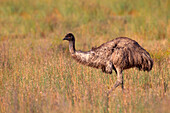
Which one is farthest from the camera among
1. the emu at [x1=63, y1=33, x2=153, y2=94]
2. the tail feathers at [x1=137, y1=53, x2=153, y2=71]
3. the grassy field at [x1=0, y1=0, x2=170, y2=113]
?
the tail feathers at [x1=137, y1=53, x2=153, y2=71]

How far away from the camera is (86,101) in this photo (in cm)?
564

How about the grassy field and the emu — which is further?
the emu

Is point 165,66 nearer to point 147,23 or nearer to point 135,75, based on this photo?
point 135,75

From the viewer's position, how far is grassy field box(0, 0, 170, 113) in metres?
5.52

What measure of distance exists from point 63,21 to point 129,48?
27.8 ft

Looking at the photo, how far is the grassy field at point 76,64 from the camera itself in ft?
18.1

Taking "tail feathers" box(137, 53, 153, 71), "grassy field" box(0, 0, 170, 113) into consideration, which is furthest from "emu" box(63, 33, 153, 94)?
"grassy field" box(0, 0, 170, 113)

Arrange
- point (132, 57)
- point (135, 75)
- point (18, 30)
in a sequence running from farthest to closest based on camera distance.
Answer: point (18, 30), point (135, 75), point (132, 57)

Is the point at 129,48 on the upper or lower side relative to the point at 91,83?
upper

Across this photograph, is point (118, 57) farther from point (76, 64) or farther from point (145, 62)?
point (76, 64)

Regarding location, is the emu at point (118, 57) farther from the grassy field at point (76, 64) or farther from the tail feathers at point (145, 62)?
the grassy field at point (76, 64)

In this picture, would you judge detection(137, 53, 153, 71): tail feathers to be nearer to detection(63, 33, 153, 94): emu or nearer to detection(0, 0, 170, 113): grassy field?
detection(63, 33, 153, 94): emu

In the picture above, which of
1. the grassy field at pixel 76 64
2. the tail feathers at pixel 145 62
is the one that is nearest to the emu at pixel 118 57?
the tail feathers at pixel 145 62

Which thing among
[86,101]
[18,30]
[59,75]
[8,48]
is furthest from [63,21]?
[86,101]
